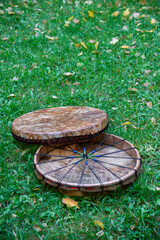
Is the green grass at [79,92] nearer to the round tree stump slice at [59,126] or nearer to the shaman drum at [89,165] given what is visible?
the shaman drum at [89,165]

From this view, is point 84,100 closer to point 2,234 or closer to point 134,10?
point 2,234

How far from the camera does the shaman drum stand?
178 cm

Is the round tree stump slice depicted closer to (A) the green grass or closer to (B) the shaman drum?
(B) the shaman drum

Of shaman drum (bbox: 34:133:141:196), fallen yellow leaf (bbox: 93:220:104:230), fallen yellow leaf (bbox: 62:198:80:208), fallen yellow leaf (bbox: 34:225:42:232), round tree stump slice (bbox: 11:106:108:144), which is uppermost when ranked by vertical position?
round tree stump slice (bbox: 11:106:108:144)

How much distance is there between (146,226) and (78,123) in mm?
919

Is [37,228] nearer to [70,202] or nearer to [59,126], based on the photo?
[70,202]

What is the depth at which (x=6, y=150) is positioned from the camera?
2393 mm

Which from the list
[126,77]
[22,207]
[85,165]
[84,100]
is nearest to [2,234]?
[22,207]

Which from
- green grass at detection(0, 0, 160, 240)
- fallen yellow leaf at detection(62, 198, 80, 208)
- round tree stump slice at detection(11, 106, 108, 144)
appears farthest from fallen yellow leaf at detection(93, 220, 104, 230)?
round tree stump slice at detection(11, 106, 108, 144)

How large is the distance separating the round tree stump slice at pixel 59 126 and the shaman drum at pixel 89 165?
20 centimetres

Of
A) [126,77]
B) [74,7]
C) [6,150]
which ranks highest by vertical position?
[74,7]

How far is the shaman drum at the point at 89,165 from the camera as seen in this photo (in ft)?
5.82

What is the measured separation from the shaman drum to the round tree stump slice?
0.20 m

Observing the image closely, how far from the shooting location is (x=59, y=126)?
2059 millimetres
